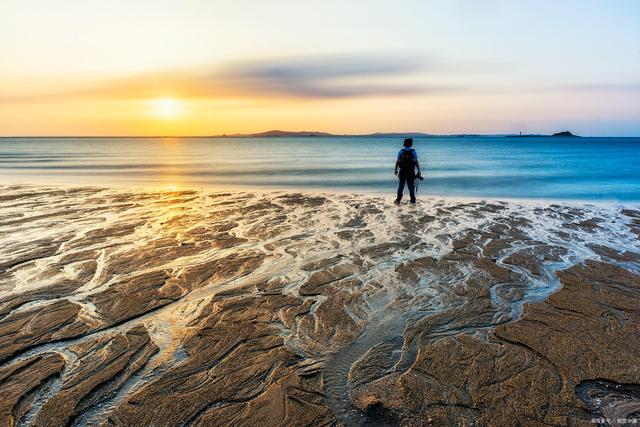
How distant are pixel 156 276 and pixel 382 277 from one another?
13.4 ft

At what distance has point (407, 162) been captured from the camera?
49.9 ft

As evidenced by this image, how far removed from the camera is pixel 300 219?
12.0 m

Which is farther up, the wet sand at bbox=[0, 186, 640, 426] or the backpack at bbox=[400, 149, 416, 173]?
the backpack at bbox=[400, 149, 416, 173]

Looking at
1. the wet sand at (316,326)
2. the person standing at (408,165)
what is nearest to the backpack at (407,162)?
the person standing at (408,165)

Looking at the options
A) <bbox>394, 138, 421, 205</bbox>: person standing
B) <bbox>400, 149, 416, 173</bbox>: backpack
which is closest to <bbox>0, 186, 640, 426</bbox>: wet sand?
<bbox>394, 138, 421, 205</bbox>: person standing

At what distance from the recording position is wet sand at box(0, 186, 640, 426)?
364 cm

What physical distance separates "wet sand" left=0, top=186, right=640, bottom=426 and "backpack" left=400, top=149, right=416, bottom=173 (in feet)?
18.1


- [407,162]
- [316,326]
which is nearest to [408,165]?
[407,162]

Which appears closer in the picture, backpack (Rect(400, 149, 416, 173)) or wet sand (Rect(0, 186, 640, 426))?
wet sand (Rect(0, 186, 640, 426))

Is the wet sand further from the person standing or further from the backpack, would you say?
the backpack

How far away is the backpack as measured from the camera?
15.2 metres

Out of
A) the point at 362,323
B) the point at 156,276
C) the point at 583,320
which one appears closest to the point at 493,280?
the point at 583,320

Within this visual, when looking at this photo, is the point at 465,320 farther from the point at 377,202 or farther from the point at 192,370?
the point at 377,202

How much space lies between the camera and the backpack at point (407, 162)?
15.2m
